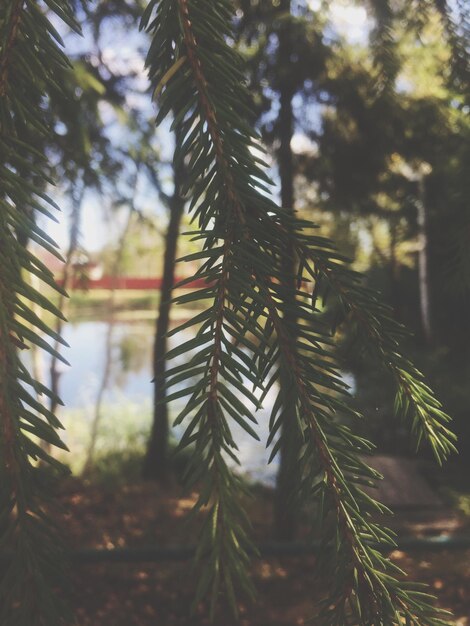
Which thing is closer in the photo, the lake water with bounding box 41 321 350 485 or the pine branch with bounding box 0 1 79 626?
the pine branch with bounding box 0 1 79 626

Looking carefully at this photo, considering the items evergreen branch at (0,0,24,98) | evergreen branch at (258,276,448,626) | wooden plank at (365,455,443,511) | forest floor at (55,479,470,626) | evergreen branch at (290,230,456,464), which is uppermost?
evergreen branch at (0,0,24,98)

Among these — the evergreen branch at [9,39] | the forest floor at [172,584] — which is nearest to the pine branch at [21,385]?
the evergreen branch at [9,39]

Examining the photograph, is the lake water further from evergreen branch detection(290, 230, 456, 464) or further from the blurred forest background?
evergreen branch detection(290, 230, 456, 464)

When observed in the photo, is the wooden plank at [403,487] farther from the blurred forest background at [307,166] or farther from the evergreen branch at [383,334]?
the evergreen branch at [383,334]

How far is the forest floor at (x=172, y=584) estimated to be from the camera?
8.46 feet

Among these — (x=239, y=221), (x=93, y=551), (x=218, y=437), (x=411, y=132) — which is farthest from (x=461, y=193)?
(x=411, y=132)

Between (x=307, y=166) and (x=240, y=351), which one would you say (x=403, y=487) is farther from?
(x=240, y=351)

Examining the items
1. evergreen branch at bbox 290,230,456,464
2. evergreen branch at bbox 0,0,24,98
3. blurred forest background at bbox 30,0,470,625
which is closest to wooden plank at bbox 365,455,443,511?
blurred forest background at bbox 30,0,470,625

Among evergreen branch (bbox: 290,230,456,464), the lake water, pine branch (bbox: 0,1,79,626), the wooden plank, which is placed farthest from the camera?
the lake water

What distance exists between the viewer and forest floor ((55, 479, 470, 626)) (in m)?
2.58

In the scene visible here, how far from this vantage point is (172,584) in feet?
10.1

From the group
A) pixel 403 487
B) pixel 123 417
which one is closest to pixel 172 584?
pixel 403 487

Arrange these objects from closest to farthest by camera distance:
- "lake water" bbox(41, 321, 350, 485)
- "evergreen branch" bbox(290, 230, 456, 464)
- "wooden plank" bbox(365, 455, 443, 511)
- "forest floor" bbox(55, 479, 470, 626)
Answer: "evergreen branch" bbox(290, 230, 456, 464) → "forest floor" bbox(55, 479, 470, 626) → "wooden plank" bbox(365, 455, 443, 511) → "lake water" bbox(41, 321, 350, 485)

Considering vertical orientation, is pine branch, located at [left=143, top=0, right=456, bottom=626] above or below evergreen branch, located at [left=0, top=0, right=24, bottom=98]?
below
